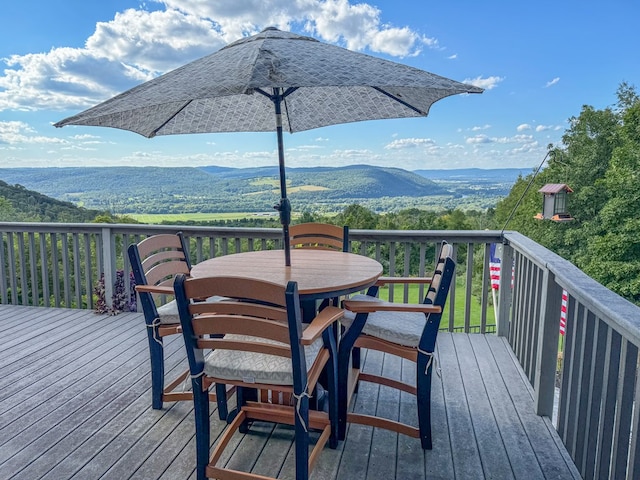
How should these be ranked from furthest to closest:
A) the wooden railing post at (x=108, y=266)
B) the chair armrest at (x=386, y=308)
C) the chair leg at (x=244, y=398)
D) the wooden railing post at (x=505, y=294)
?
the wooden railing post at (x=108, y=266) → the wooden railing post at (x=505, y=294) → the chair leg at (x=244, y=398) → the chair armrest at (x=386, y=308)

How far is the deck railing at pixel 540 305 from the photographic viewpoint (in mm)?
1472

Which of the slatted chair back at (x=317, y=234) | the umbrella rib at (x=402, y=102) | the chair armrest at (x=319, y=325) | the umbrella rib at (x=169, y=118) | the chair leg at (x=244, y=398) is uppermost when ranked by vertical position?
the umbrella rib at (x=402, y=102)

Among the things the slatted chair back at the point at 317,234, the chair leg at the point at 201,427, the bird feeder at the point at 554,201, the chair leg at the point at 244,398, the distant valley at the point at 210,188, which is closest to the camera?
the chair leg at the point at 201,427

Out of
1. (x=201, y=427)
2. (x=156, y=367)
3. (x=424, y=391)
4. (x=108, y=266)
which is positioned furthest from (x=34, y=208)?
(x=424, y=391)

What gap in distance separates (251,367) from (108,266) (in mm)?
3187

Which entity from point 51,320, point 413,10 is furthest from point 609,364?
point 413,10

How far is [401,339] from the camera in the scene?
2096 millimetres

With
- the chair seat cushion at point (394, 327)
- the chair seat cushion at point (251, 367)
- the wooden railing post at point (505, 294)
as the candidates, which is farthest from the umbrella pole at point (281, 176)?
the wooden railing post at point (505, 294)

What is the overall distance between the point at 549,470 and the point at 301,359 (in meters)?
1.30

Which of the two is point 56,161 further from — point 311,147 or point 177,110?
point 177,110

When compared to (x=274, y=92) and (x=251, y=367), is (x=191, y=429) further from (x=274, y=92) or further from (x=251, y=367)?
(x=274, y=92)

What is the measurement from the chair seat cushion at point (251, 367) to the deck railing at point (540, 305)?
3.64 feet

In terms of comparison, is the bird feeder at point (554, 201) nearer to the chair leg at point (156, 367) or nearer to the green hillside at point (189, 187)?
the green hillside at point (189, 187)

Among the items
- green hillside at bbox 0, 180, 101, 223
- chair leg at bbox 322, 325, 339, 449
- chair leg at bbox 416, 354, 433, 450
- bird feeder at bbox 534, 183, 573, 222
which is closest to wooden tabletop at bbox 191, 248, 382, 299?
chair leg at bbox 322, 325, 339, 449
